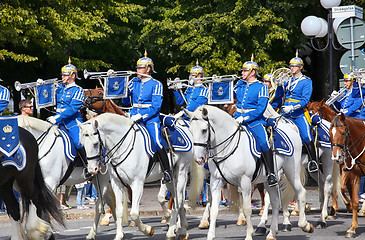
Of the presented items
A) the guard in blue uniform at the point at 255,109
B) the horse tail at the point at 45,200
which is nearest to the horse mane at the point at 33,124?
the horse tail at the point at 45,200

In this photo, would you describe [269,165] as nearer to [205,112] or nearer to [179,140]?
[205,112]

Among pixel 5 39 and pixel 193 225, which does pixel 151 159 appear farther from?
pixel 5 39

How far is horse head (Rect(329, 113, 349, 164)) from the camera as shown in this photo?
11906 mm

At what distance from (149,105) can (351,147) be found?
→ 12.0ft

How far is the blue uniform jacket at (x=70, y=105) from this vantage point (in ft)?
40.5

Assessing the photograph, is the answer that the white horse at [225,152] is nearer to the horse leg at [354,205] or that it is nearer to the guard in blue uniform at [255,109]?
the guard in blue uniform at [255,109]

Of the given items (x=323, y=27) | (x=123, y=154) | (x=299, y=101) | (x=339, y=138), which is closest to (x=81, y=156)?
(x=123, y=154)

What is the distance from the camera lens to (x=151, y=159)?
11.9 meters

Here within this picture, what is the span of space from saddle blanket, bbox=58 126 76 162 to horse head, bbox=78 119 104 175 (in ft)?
3.40

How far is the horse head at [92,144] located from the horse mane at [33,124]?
1207 mm

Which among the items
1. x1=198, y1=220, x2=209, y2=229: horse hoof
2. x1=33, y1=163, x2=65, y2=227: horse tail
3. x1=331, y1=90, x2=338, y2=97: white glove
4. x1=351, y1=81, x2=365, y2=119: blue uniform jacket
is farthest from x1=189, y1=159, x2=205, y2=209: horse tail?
x1=331, y1=90, x2=338, y2=97: white glove

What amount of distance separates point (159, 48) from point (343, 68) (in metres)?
10.2

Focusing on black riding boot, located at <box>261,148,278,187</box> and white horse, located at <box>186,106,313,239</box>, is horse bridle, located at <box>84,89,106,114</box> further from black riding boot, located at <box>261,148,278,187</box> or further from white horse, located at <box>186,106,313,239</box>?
black riding boot, located at <box>261,148,278,187</box>

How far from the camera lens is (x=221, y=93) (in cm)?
1283
